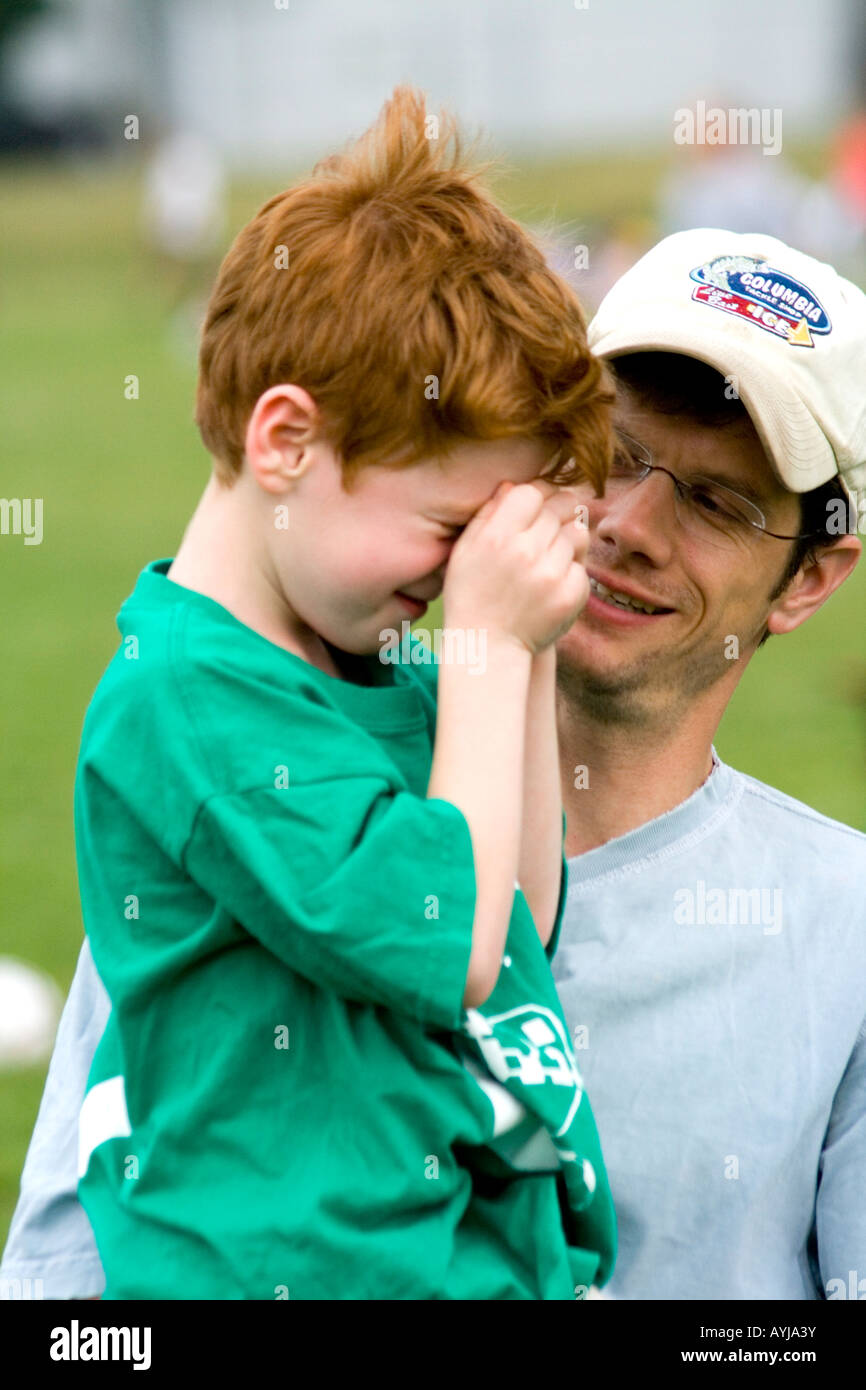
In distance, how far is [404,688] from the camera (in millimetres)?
1855

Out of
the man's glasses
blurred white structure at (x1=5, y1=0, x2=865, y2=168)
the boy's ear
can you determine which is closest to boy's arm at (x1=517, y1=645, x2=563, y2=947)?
the boy's ear

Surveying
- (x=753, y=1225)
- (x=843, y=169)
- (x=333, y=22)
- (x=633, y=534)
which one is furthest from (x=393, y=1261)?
(x=333, y=22)

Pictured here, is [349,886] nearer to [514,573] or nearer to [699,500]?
[514,573]

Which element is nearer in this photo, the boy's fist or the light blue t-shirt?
the boy's fist

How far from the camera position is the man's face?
2303 millimetres

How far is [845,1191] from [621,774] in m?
0.61

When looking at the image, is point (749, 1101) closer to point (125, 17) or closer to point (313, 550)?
point (313, 550)

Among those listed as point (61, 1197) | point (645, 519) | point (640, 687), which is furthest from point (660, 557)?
point (61, 1197)

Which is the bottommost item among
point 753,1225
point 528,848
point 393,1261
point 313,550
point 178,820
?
point 753,1225

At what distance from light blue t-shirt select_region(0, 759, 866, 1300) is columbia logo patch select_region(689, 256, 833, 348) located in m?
0.69

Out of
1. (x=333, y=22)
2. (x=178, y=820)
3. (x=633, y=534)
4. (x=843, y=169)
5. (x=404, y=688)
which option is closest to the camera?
(x=178, y=820)

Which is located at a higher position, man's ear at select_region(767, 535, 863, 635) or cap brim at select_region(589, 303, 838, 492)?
cap brim at select_region(589, 303, 838, 492)

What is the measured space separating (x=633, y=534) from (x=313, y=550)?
69cm

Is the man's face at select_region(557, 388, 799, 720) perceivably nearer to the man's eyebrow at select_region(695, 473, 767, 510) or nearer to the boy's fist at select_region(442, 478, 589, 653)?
the man's eyebrow at select_region(695, 473, 767, 510)
